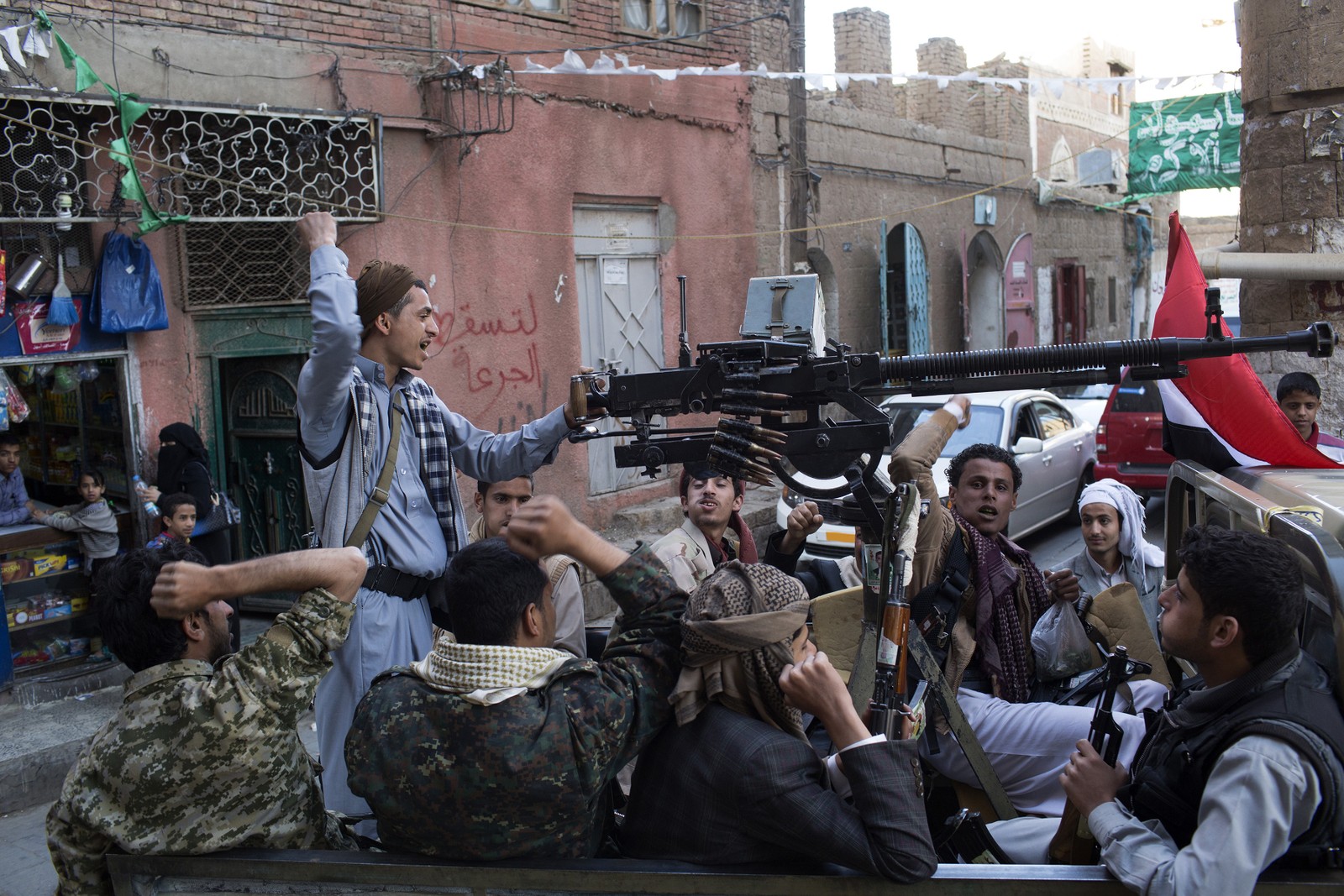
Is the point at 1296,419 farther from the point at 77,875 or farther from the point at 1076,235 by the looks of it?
the point at 1076,235

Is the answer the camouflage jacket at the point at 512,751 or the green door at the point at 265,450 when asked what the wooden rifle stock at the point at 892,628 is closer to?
the camouflage jacket at the point at 512,751

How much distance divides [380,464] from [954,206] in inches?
550

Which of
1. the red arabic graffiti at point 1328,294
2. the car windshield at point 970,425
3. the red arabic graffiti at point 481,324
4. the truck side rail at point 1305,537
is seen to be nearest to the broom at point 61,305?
the red arabic graffiti at point 481,324

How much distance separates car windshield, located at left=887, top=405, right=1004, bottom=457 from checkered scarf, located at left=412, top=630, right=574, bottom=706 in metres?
7.13

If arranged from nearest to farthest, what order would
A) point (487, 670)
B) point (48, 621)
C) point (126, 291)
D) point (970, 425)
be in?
1. point (487, 670)
2. point (126, 291)
3. point (48, 621)
4. point (970, 425)

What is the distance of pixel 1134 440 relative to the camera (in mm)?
10031

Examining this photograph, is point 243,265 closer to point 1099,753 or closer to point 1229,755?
point 1099,753

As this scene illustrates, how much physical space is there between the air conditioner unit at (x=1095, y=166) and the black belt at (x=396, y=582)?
19.7 metres

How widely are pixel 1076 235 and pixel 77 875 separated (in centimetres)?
2017

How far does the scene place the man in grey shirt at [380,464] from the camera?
2.74 meters

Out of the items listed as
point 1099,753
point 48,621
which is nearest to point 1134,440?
point 1099,753

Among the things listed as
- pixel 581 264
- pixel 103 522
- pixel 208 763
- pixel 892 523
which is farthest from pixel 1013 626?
pixel 581 264

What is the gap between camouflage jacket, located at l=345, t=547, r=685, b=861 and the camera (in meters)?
2.14

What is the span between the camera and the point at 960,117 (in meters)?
17.3
